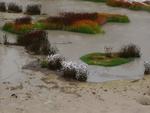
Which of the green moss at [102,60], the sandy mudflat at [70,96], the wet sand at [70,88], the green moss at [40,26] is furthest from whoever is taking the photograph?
the green moss at [40,26]

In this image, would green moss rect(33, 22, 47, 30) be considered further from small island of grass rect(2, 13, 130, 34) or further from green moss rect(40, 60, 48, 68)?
green moss rect(40, 60, 48, 68)

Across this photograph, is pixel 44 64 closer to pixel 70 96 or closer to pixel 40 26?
pixel 70 96

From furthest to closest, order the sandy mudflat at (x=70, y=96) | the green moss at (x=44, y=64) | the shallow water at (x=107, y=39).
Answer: the shallow water at (x=107, y=39) → the green moss at (x=44, y=64) → the sandy mudflat at (x=70, y=96)

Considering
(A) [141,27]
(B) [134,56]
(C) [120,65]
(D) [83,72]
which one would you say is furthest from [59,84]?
(A) [141,27]

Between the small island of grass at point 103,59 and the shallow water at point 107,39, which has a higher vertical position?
the small island of grass at point 103,59

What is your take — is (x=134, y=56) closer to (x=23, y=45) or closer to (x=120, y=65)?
(x=120, y=65)

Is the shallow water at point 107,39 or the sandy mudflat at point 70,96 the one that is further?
the shallow water at point 107,39

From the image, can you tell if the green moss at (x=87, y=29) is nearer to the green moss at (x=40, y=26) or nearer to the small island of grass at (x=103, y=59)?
the green moss at (x=40, y=26)

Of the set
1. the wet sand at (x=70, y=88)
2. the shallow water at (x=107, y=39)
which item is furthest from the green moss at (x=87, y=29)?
the wet sand at (x=70, y=88)
